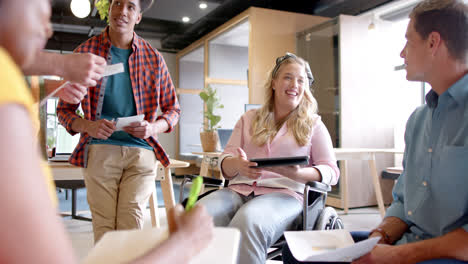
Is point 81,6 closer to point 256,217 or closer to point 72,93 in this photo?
point 72,93

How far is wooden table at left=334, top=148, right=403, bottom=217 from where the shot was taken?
411cm

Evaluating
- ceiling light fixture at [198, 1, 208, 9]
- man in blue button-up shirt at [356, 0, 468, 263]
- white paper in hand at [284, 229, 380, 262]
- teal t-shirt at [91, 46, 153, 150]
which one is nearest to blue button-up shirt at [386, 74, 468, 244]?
man in blue button-up shirt at [356, 0, 468, 263]

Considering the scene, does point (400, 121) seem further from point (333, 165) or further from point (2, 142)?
point (2, 142)

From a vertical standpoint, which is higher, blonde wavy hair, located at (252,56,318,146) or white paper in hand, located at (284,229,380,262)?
blonde wavy hair, located at (252,56,318,146)

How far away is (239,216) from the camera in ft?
5.42

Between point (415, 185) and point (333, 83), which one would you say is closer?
point (415, 185)

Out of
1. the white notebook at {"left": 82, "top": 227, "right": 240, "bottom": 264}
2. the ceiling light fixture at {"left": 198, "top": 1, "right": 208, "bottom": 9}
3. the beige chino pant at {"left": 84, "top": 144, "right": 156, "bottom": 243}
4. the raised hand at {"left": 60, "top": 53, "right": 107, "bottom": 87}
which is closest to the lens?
the white notebook at {"left": 82, "top": 227, "right": 240, "bottom": 264}

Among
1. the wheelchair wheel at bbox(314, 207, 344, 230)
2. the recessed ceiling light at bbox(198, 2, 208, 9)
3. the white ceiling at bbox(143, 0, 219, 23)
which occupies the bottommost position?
the wheelchair wheel at bbox(314, 207, 344, 230)

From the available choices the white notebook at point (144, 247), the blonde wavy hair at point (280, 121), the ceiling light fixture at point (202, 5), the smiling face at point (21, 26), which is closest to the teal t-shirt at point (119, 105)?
the blonde wavy hair at point (280, 121)

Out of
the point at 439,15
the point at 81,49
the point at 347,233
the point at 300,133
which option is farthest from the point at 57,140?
the point at 439,15

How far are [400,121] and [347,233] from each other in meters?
4.66

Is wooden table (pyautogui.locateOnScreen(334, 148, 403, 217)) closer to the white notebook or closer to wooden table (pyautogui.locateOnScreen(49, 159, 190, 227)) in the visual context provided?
wooden table (pyautogui.locateOnScreen(49, 159, 190, 227))

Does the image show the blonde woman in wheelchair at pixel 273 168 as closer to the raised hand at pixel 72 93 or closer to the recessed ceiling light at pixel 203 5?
the raised hand at pixel 72 93

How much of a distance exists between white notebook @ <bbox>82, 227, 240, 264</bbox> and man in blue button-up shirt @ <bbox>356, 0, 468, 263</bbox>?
0.64 m
